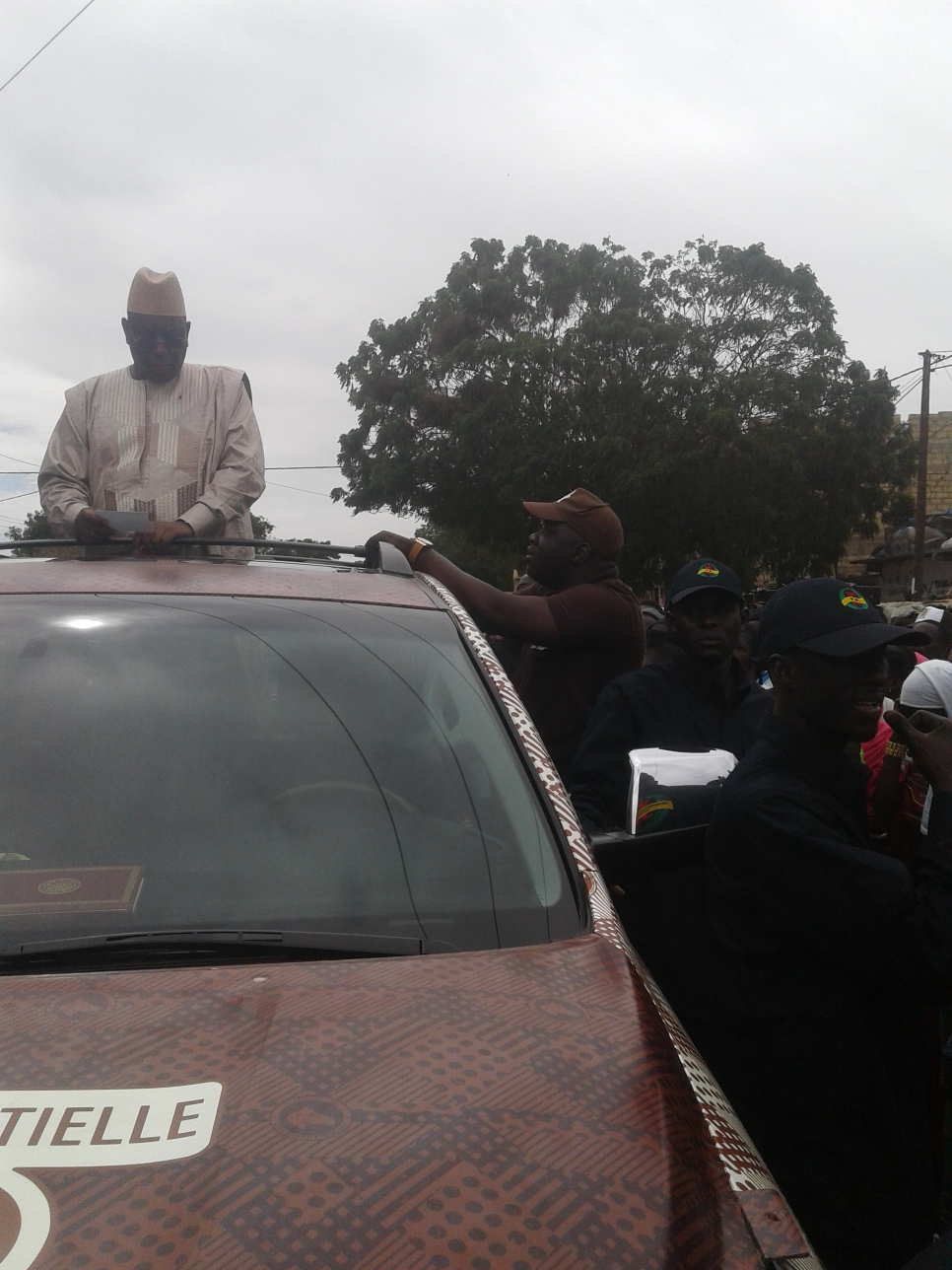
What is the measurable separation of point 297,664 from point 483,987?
853 mm

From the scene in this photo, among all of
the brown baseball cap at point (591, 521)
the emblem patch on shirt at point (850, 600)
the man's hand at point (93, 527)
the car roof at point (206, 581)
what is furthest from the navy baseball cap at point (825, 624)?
the man's hand at point (93, 527)

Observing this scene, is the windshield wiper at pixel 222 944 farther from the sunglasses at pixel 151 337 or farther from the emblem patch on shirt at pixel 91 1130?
the sunglasses at pixel 151 337

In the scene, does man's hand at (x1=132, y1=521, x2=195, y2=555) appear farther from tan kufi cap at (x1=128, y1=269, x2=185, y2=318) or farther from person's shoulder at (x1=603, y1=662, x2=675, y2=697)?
person's shoulder at (x1=603, y1=662, x2=675, y2=697)

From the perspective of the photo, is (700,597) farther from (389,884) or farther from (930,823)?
(389,884)

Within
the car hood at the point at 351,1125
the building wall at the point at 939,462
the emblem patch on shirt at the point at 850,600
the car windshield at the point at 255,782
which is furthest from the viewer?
the building wall at the point at 939,462

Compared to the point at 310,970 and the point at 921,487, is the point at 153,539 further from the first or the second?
the point at 921,487

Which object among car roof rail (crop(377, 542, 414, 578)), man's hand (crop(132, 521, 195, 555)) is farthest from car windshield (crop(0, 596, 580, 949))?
man's hand (crop(132, 521, 195, 555))

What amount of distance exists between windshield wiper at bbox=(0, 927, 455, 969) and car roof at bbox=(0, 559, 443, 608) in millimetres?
892

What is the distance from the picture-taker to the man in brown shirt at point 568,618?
3869 millimetres

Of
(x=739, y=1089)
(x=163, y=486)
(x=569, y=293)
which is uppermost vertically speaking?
(x=569, y=293)

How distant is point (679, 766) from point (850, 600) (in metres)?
0.52

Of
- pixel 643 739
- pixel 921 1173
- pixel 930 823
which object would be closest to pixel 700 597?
pixel 643 739

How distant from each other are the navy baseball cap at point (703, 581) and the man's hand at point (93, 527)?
1602 mm

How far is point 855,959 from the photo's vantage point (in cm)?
226
